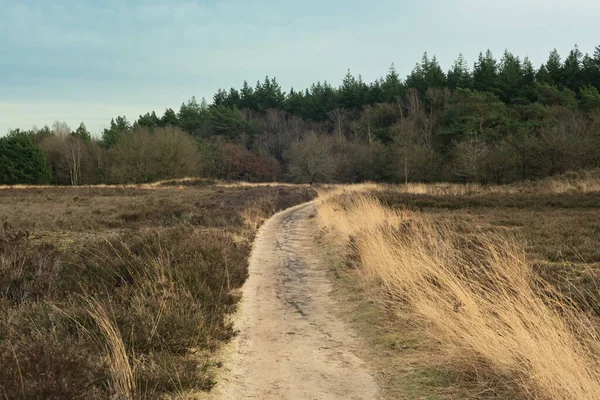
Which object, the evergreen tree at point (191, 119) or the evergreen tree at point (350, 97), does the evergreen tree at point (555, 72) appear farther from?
the evergreen tree at point (191, 119)

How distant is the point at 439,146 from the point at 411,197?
42613mm

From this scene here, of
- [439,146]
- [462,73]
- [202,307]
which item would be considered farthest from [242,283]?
[462,73]

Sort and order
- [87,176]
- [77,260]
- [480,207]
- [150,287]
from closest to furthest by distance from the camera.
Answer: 1. [150,287]
2. [77,260]
3. [480,207]
4. [87,176]

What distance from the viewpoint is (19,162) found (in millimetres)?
70000

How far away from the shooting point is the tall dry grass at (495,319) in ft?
12.1

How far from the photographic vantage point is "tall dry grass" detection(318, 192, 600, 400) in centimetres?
369

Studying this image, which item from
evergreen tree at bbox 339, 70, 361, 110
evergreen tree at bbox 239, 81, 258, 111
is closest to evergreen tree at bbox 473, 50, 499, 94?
evergreen tree at bbox 339, 70, 361, 110

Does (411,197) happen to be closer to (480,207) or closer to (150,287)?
(480,207)

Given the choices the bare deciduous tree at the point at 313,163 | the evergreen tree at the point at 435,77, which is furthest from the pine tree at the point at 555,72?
the bare deciduous tree at the point at 313,163

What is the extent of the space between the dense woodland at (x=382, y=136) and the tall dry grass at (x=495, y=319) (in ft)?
104

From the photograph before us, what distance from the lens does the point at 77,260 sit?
351 inches

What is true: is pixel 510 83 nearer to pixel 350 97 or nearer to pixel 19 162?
pixel 350 97

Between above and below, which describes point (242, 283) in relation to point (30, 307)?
below

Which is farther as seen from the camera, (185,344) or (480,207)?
(480,207)
